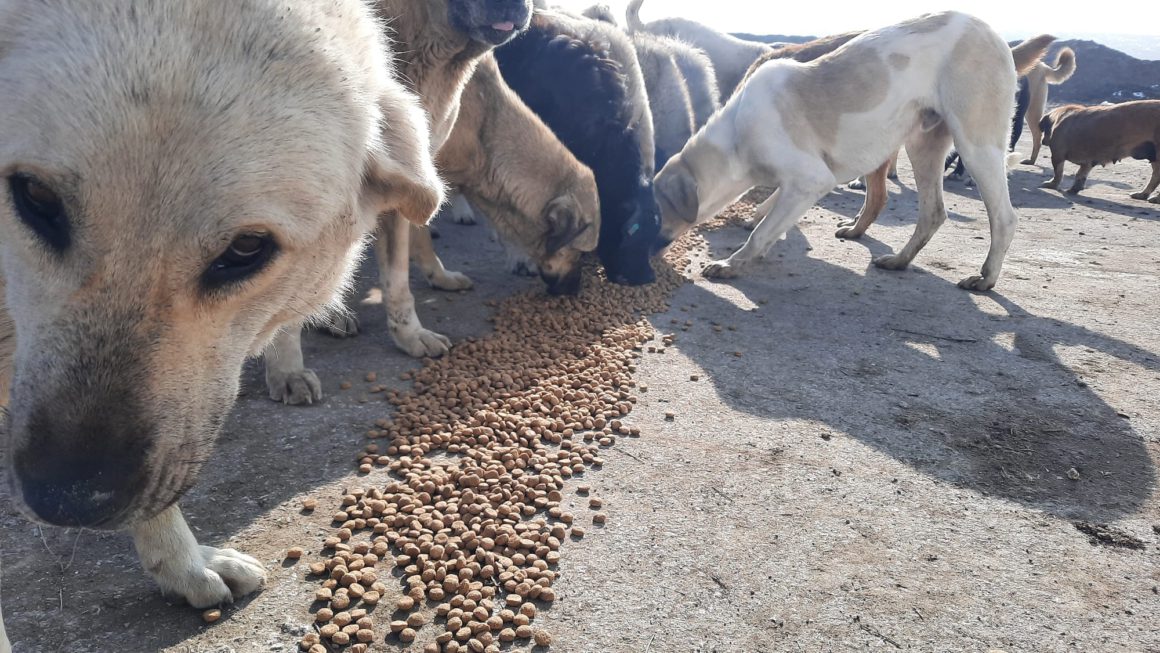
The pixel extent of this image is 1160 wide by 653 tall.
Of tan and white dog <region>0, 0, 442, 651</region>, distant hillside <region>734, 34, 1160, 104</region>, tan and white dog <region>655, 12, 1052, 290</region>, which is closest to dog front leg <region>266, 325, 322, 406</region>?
tan and white dog <region>0, 0, 442, 651</region>

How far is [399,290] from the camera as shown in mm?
4316

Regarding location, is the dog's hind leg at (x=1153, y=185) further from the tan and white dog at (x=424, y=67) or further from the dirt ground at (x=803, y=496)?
the tan and white dog at (x=424, y=67)

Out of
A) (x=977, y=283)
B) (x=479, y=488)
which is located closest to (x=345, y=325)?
(x=479, y=488)

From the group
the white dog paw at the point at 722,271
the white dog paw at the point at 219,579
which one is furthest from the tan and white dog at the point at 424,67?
the white dog paw at the point at 722,271

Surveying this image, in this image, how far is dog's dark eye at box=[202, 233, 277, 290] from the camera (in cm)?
169

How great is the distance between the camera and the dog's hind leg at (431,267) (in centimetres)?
527

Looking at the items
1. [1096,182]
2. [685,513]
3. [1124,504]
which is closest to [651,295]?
[685,513]

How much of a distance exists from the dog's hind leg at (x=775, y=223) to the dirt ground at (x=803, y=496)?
69 centimetres

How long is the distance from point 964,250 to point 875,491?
5.03m

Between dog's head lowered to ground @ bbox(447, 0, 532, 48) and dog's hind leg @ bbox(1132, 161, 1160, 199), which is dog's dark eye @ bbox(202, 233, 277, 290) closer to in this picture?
dog's head lowered to ground @ bbox(447, 0, 532, 48)

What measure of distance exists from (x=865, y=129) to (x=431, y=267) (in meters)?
3.96

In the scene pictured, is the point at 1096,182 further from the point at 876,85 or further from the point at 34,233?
the point at 34,233

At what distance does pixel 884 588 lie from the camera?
255 centimetres

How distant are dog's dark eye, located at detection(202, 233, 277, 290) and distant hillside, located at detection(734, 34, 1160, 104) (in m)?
23.2
